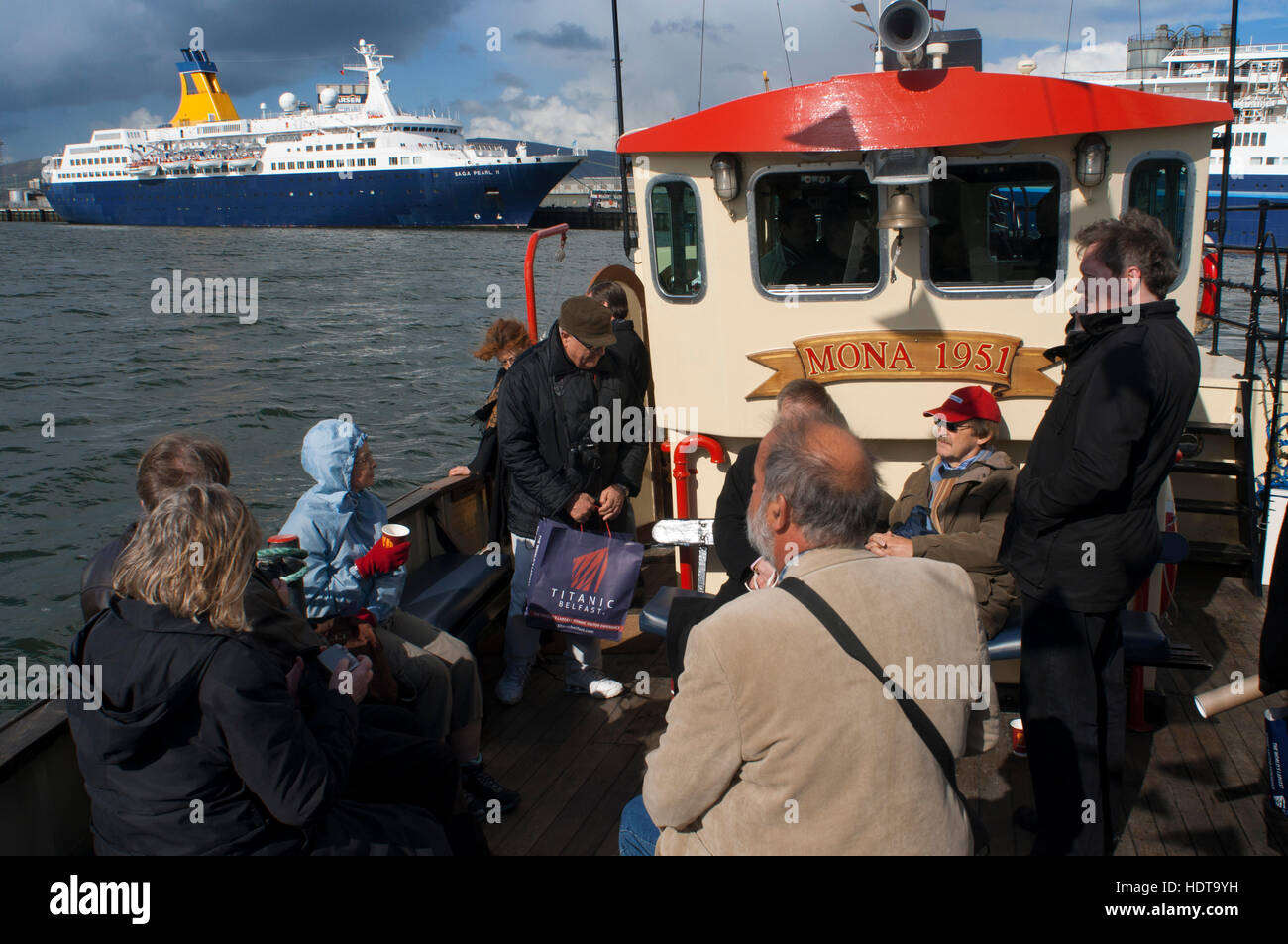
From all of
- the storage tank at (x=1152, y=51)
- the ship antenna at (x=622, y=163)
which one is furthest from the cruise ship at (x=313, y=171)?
the ship antenna at (x=622, y=163)

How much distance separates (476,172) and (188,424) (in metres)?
54.5

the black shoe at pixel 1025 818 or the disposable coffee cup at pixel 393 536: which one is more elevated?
the disposable coffee cup at pixel 393 536

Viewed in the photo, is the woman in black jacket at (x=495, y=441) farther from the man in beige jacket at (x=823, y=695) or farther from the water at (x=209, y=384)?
the water at (x=209, y=384)

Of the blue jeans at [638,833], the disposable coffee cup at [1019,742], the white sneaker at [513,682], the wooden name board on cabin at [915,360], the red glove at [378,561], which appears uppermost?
the wooden name board on cabin at [915,360]

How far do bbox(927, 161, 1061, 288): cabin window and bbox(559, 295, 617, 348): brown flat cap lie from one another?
165 cm

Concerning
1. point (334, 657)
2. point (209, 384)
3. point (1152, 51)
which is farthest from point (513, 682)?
point (1152, 51)

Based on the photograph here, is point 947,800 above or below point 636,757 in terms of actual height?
above

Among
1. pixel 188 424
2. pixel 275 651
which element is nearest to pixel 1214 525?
pixel 275 651

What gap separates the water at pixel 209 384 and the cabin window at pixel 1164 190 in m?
9.54

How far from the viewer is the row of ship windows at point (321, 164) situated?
2714 inches

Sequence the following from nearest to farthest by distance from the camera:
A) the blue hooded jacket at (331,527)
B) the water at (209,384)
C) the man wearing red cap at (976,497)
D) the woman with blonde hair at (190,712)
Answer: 1. the woman with blonde hair at (190,712)
2. the blue hooded jacket at (331,527)
3. the man wearing red cap at (976,497)
4. the water at (209,384)

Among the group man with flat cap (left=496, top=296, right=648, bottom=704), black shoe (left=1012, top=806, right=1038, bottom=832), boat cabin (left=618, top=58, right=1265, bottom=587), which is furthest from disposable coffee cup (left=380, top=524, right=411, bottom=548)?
black shoe (left=1012, top=806, right=1038, bottom=832)
